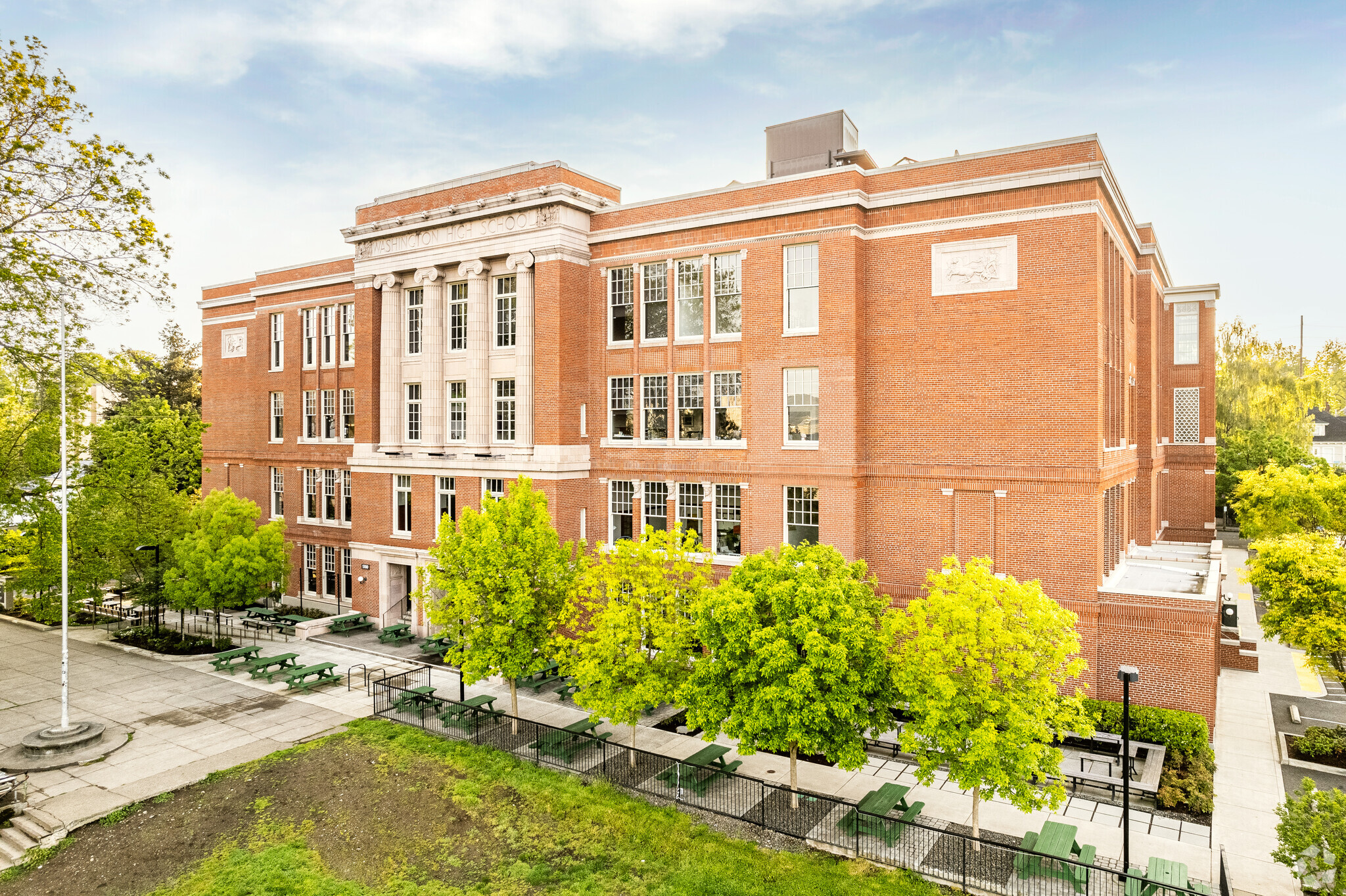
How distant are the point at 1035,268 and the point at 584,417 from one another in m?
17.1

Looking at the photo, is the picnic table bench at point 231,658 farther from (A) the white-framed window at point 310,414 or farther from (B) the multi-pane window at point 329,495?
(A) the white-framed window at point 310,414

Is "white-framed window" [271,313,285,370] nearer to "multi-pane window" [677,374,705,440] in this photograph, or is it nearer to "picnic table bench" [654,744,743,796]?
Result: "multi-pane window" [677,374,705,440]

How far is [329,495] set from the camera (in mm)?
39125

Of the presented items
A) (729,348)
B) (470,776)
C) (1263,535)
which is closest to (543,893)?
(470,776)

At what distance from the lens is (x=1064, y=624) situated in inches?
628

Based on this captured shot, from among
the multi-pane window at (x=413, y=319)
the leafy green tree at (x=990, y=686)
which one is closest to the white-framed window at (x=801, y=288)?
the leafy green tree at (x=990, y=686)

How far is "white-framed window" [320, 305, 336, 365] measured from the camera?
1533 inches

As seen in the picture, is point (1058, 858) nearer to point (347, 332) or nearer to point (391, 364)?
point (391, 364)

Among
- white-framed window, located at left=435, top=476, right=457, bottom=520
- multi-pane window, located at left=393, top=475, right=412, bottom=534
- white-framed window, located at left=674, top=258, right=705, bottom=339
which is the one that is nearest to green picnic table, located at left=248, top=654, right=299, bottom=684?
multi-pane window, located at left=393, top=475, right=412, bottom=534

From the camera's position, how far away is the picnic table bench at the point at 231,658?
94.1ft

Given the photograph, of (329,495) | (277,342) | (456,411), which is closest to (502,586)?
(456,411)

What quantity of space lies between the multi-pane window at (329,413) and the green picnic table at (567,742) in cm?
2443

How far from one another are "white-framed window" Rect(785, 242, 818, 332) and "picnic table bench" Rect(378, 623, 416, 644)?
67.1 feet

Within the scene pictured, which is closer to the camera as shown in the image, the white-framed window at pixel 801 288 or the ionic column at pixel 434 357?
the white-framed window at pixel 801 288
